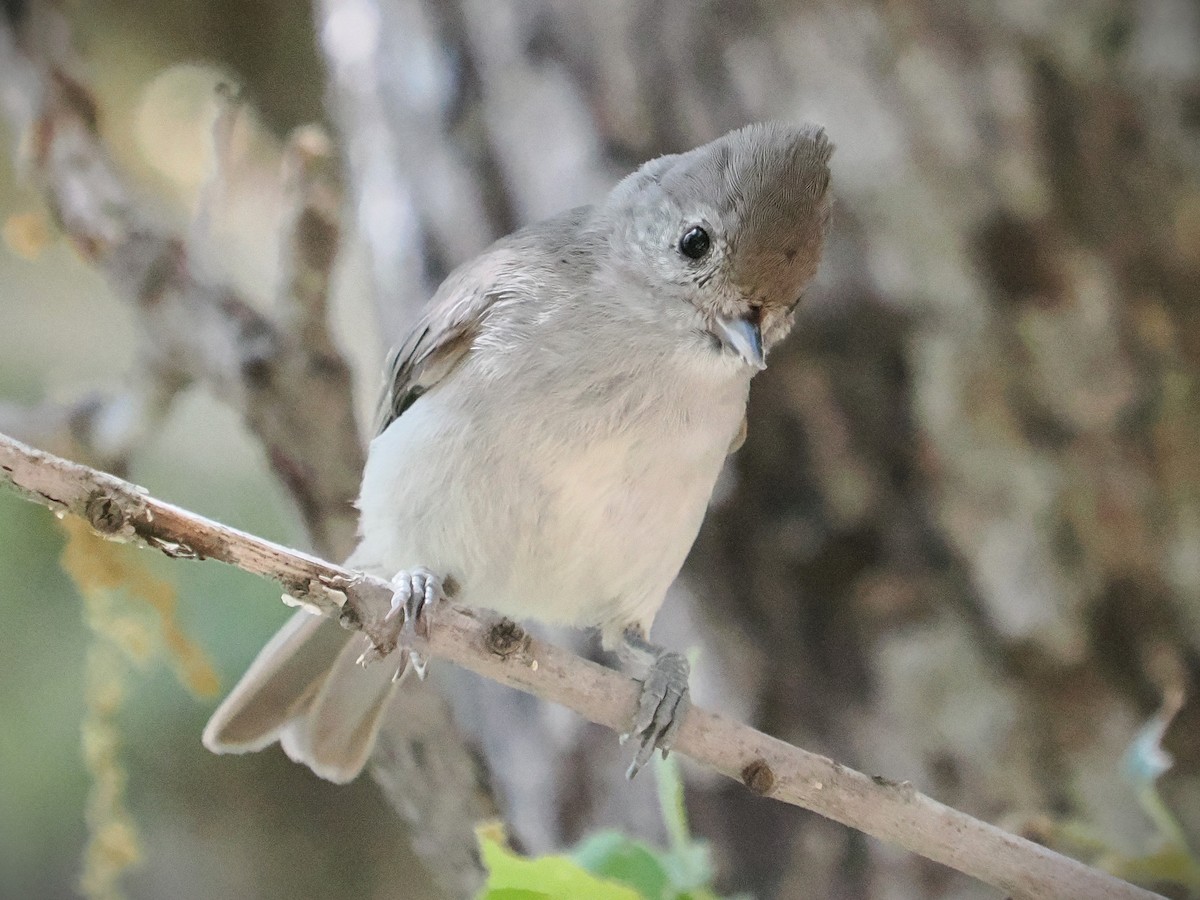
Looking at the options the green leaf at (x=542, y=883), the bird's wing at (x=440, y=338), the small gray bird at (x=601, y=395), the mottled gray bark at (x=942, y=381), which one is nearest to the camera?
the green leaf at (x=542, y=883)

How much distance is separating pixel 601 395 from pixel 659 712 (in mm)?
311

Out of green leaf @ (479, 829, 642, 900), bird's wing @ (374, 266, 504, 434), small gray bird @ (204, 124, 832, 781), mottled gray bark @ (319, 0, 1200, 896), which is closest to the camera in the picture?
green leaf @ (479, 829, 642, 900)

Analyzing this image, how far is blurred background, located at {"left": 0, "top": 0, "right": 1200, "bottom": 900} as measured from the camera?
127 cm

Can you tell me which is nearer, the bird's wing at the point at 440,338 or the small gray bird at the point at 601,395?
the small gray bird at the point at 601,395

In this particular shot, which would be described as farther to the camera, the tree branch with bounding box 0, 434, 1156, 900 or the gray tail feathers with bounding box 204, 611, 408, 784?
the gray tail feathers with bounding box 204, 611, 408, 784

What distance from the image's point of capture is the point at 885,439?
129 centimetres

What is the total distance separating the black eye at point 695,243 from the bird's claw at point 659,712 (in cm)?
41

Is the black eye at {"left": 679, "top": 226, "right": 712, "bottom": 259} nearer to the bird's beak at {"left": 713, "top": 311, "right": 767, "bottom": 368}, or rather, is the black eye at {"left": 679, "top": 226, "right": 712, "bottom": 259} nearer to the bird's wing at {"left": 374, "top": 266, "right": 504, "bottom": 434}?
the bird's beak at {"left": 713, "top": 311, "right": 767, "bottom": 368}

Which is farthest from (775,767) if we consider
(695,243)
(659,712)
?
(695,243)

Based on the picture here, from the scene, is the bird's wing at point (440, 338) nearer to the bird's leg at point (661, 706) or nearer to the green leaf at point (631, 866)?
the bird's leg at point (661, 706)

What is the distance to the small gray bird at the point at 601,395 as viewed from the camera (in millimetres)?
945

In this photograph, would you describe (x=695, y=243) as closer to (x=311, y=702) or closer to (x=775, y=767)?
(x=775, y=767)

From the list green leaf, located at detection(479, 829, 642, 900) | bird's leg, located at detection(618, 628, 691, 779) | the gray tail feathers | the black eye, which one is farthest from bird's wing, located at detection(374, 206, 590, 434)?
green leaf, located at detection(479, 829, 642, 900)

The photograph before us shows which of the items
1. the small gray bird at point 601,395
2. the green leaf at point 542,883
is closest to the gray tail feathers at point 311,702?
the small gray bird at point 601,395
